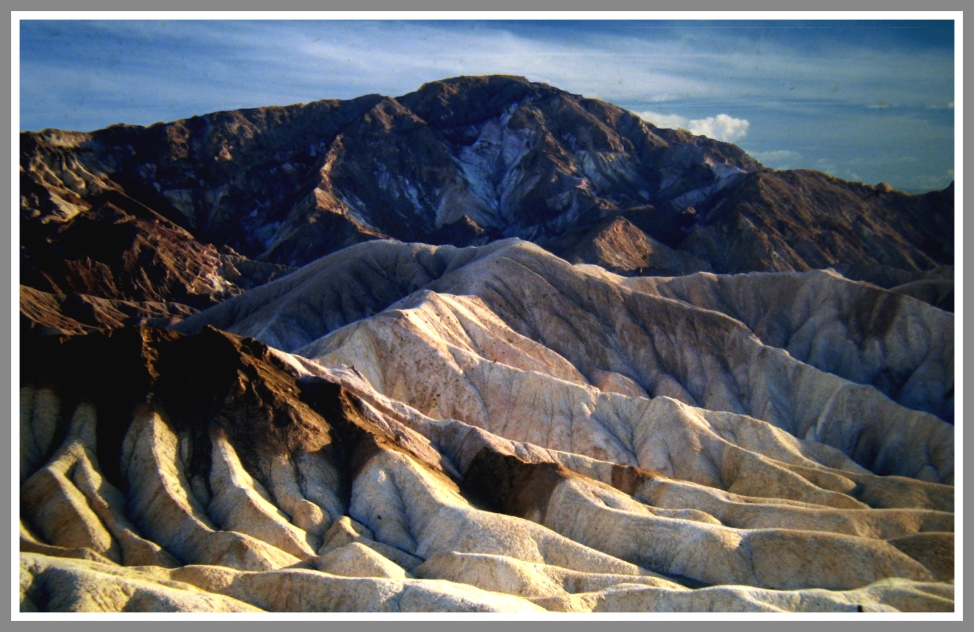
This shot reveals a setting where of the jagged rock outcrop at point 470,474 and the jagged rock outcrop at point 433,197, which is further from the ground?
the jagged rock outcrop at point 433,197

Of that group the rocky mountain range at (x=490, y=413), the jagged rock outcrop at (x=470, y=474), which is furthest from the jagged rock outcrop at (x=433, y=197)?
the jagged rock outcrop at (x=470, y=474)

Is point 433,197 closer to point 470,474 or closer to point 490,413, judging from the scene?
point 490,413

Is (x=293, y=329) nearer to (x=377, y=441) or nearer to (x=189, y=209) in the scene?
(x=377, y=441)

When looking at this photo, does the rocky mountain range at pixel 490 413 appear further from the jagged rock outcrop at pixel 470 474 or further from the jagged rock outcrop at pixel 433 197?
the jagged rock outcrop at pixel 433 197

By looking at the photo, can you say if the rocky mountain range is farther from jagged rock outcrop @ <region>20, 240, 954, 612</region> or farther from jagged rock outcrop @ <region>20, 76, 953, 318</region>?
jagged rock outcrop @ <region>20, 76, 953, 318</region>

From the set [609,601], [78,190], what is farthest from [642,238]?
[609,601]

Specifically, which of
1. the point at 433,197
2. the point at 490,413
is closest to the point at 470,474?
the point at 490,413
